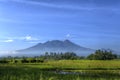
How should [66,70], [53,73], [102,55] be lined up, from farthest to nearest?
1. [102,55]
2. [66,70]
3. [53,73]

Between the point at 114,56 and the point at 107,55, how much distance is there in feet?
15.2

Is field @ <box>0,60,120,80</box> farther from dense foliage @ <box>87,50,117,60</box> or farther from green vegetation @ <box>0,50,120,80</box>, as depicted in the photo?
dense foliage @ <box>87,50,117,60</box>

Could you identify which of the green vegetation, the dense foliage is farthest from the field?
the dense foliage

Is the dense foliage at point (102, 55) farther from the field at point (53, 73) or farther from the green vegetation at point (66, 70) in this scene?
the field at point (53, 73)

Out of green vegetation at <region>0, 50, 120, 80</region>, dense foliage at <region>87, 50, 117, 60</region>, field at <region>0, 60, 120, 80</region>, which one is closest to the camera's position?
field at <region>0, 60, 120, 80</region>

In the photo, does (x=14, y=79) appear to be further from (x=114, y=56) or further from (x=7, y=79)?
(x=114, y=56)

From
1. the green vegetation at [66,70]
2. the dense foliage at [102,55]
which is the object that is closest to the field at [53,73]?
the green vegetation at [66,70]

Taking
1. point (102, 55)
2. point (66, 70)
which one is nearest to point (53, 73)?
point (66, 70)

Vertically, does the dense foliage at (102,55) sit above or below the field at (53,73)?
above

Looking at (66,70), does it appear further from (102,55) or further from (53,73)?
(102,55)

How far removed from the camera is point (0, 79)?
15023 millimetres

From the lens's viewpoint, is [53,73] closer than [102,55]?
Yes

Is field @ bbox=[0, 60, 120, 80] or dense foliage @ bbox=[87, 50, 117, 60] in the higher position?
dense foliage @ bbox=[87, 50, 117, 60]

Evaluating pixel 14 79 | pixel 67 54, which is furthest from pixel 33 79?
pixel 67 54
